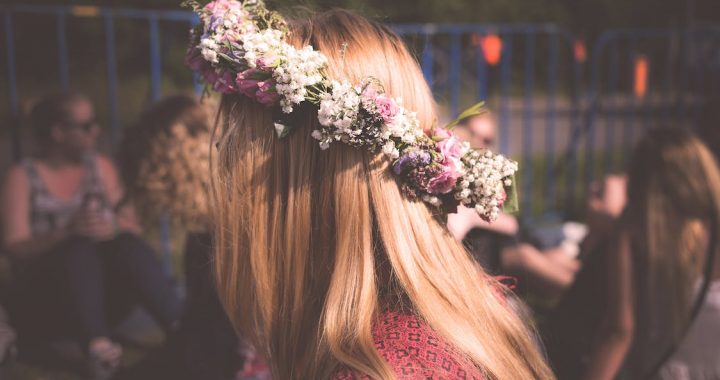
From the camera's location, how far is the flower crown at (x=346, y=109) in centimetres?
119

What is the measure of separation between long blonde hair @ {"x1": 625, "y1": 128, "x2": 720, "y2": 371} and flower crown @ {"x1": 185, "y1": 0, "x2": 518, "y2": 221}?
132 cm

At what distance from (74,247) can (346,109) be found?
7.77 ft

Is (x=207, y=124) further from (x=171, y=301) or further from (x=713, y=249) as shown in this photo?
(x=713, y=249)

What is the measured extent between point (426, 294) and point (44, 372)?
2705mm

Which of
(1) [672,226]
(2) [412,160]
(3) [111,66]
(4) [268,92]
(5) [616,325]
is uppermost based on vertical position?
(3) [111,66]

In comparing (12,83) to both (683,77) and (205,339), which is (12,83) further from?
(683,77)

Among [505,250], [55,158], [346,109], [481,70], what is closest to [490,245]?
[505,250]

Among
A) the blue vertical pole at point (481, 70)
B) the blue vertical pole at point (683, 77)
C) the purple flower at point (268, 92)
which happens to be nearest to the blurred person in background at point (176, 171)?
the purple flower at point (268, 92)

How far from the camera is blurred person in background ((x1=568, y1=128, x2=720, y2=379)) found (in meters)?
2.42

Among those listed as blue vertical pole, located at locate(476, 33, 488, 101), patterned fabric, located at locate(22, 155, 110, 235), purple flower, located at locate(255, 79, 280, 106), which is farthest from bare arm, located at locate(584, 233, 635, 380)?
blue vertical pole, located at locate(476, 33, 488, 101)

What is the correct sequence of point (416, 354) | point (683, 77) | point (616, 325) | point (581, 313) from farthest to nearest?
point (683, 77) < point (581, 313) < point (616, 325) < point (416, 354)

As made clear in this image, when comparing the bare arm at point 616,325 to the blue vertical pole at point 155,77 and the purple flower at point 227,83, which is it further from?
the blue vertical pole at point 155,77

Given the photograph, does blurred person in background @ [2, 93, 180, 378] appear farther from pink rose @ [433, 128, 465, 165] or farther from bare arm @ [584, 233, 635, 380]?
pink rose @ [433, 128, 465, 165]

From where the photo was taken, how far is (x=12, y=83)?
378 centimetres
